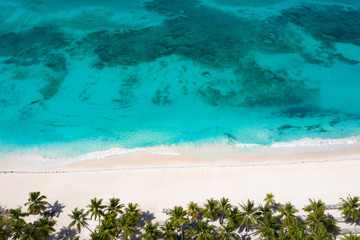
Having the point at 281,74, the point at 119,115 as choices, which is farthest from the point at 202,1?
Result: the point at 119,115

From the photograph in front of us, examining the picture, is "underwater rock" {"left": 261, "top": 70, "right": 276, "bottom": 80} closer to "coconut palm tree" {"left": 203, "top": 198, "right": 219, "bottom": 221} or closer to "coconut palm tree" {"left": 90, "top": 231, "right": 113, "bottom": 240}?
"coconut palm tree" {"left": 203, "top": 198, "right": 219, "bottom": 221}

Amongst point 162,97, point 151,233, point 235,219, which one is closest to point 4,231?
point 151,233

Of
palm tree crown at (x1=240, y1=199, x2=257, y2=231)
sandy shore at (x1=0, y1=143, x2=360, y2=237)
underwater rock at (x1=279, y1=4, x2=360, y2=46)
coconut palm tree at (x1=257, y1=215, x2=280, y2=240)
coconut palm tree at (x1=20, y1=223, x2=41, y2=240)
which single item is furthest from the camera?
underwater rock at (x1=279, y1=4, x2=360, y2=46)

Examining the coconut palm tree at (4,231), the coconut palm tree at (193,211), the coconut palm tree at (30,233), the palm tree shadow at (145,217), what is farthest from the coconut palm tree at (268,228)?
the coconut palm tree at (4,231)


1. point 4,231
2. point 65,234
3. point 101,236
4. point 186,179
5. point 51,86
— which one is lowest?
point 65,234

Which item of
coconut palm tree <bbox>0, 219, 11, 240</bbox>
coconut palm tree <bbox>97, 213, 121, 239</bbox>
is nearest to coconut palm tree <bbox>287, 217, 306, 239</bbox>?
coconut palm tree <bbox>97, 213, 121, 239</bbox>

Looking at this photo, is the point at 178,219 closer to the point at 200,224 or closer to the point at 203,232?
the point at 200,224
